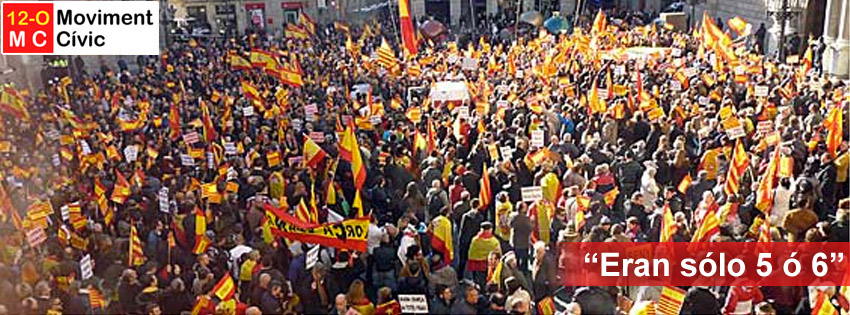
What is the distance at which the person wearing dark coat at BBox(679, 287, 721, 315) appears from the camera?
293 inches

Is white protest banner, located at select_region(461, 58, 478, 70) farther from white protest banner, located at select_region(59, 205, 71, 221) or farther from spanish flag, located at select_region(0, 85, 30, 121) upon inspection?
white protest banner, located at select_region(59, 205, 71, 221)

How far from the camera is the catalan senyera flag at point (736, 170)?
10.3 metres

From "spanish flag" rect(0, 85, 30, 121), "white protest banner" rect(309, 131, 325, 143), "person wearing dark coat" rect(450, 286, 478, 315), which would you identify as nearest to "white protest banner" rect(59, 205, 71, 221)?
"white protest banner" rect(309, 131, 325, 143)

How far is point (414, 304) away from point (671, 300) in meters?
2.16

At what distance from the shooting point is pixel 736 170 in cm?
1060

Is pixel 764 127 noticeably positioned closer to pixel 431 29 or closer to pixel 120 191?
pixel 120 191

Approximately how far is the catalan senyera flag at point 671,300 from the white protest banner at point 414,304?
1997mm

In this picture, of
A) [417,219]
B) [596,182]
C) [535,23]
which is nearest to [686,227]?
[596,182]

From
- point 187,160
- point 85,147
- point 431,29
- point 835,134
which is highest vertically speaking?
point 431,29

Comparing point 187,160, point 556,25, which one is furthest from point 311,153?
point 556,25

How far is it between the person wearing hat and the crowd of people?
0.02m

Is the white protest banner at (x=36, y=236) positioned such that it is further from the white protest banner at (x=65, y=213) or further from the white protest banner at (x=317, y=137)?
the white protest banner at (x=317, y=137)

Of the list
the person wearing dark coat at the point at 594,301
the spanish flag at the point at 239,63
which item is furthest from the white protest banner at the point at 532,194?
the spanish flag at the point at 239,63

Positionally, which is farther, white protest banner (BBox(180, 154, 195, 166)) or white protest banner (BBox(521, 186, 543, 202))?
white protest banner (BBox(180, 154, 195, 166))
